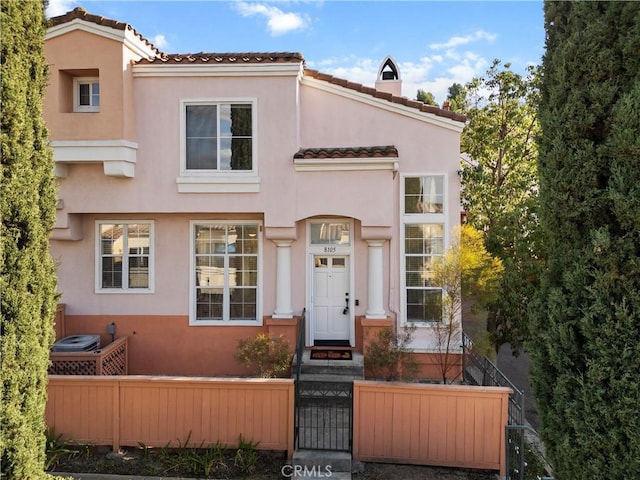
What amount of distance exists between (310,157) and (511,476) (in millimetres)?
7291

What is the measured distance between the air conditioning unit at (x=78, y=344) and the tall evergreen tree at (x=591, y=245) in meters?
9.62

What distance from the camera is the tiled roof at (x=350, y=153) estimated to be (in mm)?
9688

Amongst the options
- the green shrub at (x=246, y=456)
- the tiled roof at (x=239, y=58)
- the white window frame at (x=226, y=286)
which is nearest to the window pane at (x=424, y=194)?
the white window frame at (x=226, y=286)

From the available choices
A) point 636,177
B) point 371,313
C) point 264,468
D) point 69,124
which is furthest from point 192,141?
point 636,177

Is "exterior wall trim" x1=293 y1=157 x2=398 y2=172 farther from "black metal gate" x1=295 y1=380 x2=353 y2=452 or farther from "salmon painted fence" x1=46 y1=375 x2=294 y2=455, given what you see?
"salmon painted fence" x1=46 y1=375 x2=294 y2=455

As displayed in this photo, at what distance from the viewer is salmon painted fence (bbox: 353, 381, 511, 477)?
6738mm

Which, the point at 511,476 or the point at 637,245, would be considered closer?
the point at 637,245

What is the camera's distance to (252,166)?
33.7 feet

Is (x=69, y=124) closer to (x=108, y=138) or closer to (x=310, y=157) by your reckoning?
(x=108, y=138)

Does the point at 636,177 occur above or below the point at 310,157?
below

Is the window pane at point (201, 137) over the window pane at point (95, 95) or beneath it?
beneath

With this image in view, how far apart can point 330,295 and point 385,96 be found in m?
5.17

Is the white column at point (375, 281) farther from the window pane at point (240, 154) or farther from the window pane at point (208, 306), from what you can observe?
the window pane at point (208, 306)
